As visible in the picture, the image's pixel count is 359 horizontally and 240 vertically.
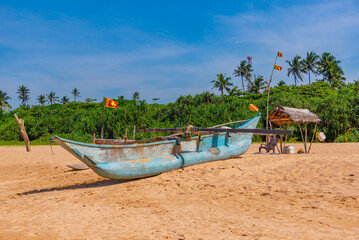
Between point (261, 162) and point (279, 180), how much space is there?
6.37 feet

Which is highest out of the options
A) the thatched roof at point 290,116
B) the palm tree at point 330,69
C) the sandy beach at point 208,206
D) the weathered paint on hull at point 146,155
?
the palm tree at point 330,69

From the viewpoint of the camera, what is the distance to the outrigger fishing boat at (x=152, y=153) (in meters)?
6.21

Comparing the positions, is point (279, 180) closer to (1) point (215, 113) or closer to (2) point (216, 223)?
(2) point (216, 223)

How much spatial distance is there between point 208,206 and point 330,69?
4503 centimetres

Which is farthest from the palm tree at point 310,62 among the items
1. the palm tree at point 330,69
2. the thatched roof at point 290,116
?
the thatched roof at point 290,116

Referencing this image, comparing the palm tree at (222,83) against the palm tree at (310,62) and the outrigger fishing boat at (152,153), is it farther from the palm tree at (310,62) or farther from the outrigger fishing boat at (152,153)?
the outrigger fishing boat at (152,153)

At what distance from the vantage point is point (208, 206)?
485 cm

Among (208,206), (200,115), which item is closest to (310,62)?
(200,115)

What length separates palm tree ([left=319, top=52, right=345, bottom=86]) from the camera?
1702 inches

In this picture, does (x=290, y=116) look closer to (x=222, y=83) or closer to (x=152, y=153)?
(x=152, y=153)

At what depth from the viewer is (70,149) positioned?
5875 mm

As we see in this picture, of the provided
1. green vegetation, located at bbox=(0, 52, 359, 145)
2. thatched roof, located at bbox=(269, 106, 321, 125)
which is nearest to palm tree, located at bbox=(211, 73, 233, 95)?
green vegetation, located at bbox=(0, 52, 359, 145)

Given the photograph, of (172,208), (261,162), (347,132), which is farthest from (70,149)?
(347,132)

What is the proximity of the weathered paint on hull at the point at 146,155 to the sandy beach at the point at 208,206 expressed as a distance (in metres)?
0.27
